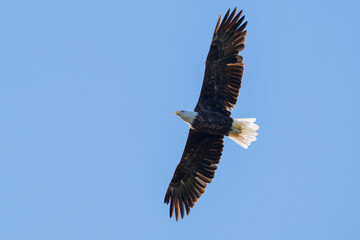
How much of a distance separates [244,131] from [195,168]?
4.34 feet

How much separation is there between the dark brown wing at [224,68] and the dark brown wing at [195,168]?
28.6 inches

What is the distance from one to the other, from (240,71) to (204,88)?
0.79m

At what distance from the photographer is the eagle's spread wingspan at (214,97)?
1500 centimetres

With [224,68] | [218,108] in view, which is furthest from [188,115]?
[224,68]

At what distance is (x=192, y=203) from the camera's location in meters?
15.5

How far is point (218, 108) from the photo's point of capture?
15.1m

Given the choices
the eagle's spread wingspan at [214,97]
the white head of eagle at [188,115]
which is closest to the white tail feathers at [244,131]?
the eagle's spread wingspan at [214,97]

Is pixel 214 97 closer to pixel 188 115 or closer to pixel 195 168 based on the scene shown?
pixel 188 115

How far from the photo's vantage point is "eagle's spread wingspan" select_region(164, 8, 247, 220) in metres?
15.0

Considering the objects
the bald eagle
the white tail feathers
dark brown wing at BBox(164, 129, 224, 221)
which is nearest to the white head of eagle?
the bald eagle

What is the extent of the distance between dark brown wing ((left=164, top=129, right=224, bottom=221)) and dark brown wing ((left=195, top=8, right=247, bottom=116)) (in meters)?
0.73

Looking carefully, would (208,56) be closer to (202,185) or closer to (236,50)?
(236,50)

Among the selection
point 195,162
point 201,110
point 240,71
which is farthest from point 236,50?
point 195,162

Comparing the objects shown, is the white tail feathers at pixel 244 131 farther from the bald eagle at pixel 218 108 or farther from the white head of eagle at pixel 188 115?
the white head of eagle at pixel 188 115
